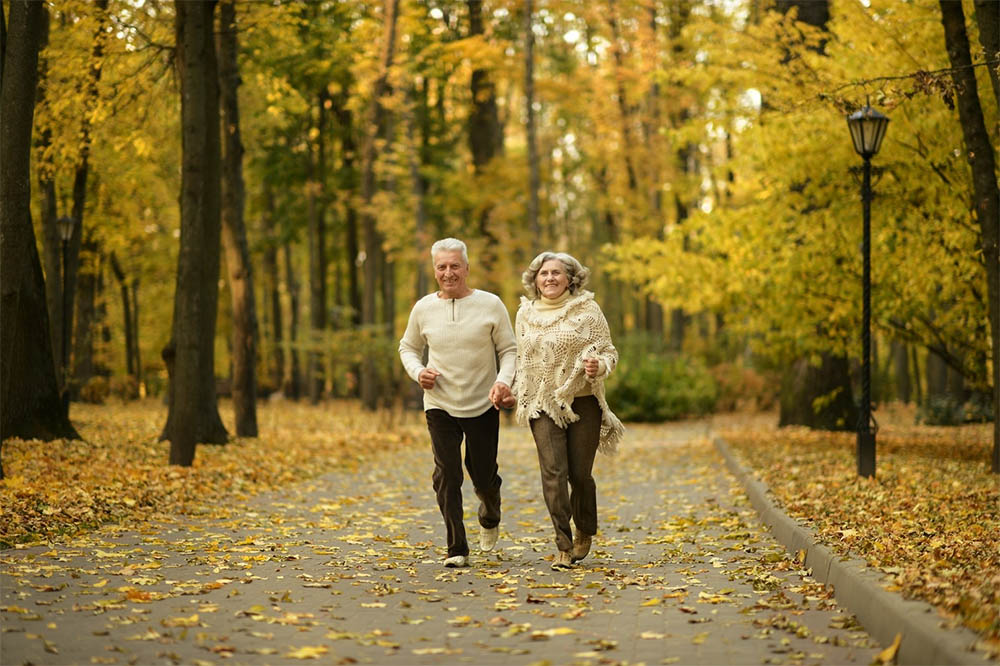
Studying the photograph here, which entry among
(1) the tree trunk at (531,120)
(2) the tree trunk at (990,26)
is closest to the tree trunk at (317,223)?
(1) the tree trunk at (531,120)

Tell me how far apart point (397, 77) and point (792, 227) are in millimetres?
14726

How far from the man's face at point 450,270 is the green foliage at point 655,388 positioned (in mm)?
22676

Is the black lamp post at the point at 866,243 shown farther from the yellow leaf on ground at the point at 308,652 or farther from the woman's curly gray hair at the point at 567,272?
the yellow leaf on ground at the point at 308,652

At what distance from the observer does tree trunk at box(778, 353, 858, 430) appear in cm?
2377

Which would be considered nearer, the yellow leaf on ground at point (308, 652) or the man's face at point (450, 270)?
the yellow leaf on ground at point (308, 652)

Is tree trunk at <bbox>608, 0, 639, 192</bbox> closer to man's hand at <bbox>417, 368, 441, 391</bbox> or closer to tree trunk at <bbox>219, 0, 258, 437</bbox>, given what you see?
tree trunk at <bbox>219, 0, 258, 437</bbox>

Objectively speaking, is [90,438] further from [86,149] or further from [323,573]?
[323,573]

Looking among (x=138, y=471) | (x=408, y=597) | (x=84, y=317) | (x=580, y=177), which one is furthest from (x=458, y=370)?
(x=580, y=177)

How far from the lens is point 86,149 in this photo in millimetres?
23125

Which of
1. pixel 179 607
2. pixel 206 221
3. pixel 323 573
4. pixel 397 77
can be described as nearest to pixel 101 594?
pixel 179 607

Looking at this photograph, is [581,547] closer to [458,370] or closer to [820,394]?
[458,370]

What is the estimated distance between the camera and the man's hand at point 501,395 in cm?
845

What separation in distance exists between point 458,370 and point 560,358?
73 cm

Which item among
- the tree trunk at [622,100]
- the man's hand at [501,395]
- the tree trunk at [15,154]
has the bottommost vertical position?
the man's hand at [501,395]
